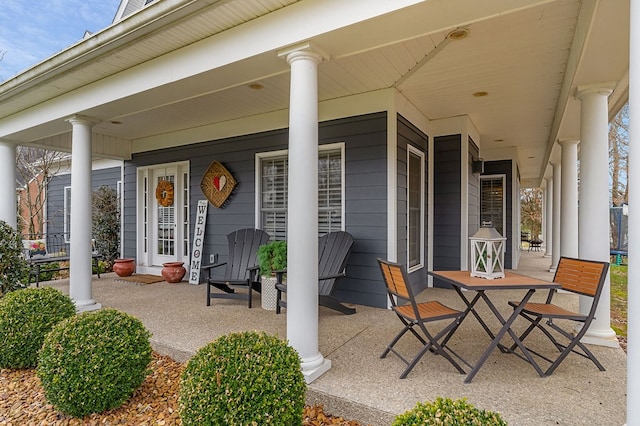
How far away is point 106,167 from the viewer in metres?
8.49

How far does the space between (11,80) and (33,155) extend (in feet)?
27.2

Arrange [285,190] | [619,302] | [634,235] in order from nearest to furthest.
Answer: [634,235] → [619,302] → [285,190]

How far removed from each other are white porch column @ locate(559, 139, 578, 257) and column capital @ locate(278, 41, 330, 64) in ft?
14.4

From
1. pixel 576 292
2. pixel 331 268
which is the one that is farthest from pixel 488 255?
pixel 331 268

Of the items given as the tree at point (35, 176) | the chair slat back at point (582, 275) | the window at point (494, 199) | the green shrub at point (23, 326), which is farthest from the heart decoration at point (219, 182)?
the tree at point (35, 176)

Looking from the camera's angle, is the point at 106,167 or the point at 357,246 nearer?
the point at 357,246

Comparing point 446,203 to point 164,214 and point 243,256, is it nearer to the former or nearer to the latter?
point 243,256

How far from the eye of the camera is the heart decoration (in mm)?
5625

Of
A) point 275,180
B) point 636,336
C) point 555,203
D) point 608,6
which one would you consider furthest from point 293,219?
point 555,203

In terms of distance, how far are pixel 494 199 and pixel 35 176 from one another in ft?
Answer: 39.4

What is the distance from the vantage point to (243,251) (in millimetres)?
4883

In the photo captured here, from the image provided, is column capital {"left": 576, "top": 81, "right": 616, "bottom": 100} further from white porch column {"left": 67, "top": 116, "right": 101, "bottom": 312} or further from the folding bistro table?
white porch column {"left": 67, "top": 116, "right": 101, "bottom": 312}

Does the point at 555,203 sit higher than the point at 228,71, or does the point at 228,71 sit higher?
the point at 228,71

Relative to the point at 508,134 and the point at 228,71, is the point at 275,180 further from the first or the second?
the point at 508,134
